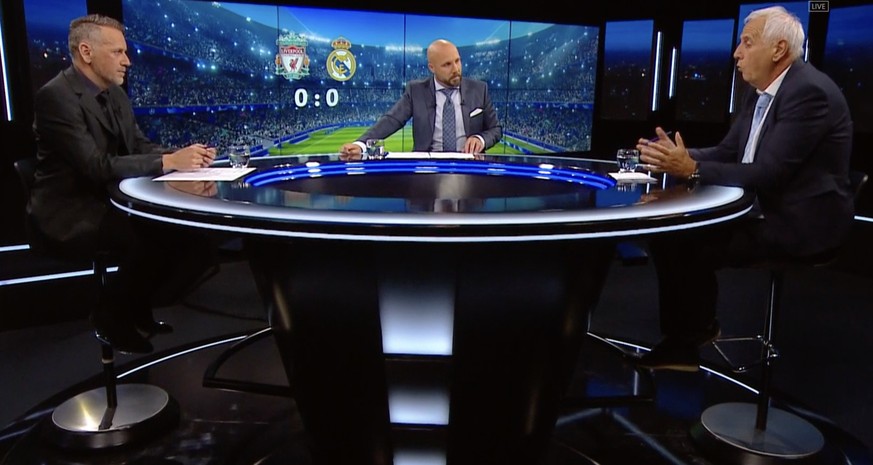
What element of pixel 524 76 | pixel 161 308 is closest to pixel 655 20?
pixel 524 76

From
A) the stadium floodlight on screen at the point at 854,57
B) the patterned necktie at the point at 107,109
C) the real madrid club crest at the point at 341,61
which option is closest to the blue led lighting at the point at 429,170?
the patterned necktie at the point at 107,109

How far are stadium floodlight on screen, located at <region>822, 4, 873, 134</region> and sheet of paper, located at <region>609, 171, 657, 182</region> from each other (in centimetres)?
365

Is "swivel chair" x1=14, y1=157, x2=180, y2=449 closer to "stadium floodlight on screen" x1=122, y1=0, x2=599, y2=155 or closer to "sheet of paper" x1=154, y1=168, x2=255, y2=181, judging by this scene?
"sheet of paper" x1=154, y1=168, x2=255, y2=181

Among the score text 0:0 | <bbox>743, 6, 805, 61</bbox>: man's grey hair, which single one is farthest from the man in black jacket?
the score text 0:0

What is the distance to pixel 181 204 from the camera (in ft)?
5.66

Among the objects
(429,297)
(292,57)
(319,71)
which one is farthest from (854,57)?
(429,297)


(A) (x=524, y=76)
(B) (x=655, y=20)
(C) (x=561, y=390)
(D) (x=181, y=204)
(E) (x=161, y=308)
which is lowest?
(E) (x=161, y=308)

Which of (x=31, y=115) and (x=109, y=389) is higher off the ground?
(x=31, y=115)

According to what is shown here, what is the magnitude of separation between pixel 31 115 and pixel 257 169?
2378mm

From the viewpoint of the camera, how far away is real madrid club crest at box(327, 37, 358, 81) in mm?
5738

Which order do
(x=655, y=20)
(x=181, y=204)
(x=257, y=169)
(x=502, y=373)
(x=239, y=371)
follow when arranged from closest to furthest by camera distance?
1. (x=181, y=204)
2. (x=502, y=373)
3. (x=257, y=169)
4. (x=239, y=371)
5. (x=655, y=20)

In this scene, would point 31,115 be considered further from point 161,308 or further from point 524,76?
point 524,76

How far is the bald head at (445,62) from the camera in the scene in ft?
12.8

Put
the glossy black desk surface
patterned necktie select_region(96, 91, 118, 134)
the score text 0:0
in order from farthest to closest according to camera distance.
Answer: the score text 0:0
patterned necktie select_region(96, 91, 118, 134)
the glossy black desk surface
